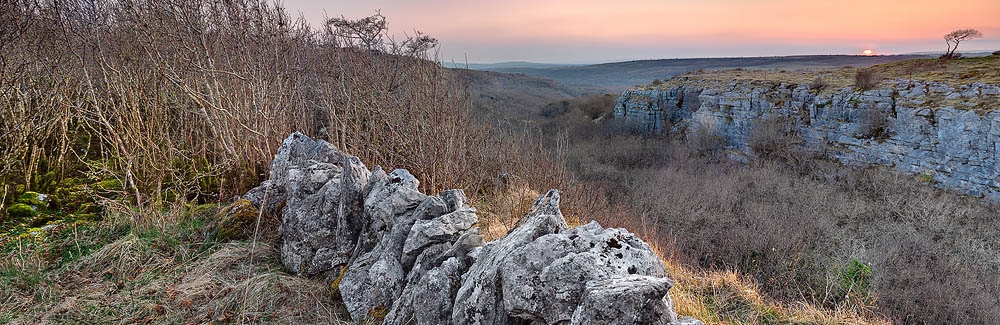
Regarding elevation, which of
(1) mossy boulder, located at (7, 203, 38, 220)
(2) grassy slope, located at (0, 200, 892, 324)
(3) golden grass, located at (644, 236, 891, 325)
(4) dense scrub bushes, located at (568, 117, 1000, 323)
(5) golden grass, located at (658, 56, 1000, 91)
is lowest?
(4) dense scrub bushes, located at (568, 117, 1000, 323)

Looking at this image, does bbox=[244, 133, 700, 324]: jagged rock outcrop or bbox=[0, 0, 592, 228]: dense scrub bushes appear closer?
bbox=[244, 133, 700, 324]: jagged rock outcrop

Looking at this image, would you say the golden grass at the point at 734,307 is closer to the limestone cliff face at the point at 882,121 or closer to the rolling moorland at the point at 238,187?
the rolling moorland at the point at 238,187

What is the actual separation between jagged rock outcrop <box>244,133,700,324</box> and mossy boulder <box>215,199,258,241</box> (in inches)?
8.0

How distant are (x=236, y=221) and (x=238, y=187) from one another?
127 centimetres

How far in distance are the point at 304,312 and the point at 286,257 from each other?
0.81 m

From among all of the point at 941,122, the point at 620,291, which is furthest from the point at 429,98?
the point at 941,122

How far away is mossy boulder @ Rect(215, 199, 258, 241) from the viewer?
431 cm

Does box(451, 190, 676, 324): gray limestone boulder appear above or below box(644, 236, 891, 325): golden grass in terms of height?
above

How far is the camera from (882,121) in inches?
633

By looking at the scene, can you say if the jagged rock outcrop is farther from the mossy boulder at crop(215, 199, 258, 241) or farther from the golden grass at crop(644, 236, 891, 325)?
the golden grass at crop(644, 236, 891, 325)

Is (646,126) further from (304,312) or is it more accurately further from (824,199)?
(304,312)

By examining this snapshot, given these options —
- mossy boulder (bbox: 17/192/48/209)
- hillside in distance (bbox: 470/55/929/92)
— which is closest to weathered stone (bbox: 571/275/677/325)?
mossy boulder (bbox: 17/192/48/209)

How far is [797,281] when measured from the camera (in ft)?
26.1

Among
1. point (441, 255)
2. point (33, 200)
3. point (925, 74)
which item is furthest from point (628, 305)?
point (925, 74)
